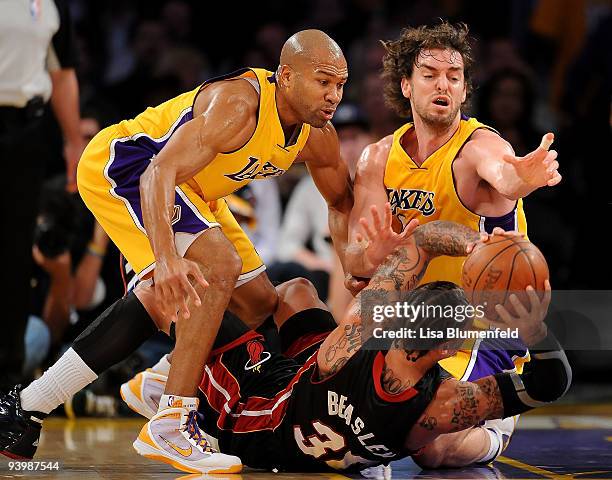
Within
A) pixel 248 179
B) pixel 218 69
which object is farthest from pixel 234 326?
pixel 218 69

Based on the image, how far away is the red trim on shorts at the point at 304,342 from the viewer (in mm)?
4357

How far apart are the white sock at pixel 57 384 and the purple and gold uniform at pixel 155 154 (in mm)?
429

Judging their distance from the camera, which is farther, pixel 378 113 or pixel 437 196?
pixel 378 113

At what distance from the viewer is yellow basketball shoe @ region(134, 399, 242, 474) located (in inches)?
152

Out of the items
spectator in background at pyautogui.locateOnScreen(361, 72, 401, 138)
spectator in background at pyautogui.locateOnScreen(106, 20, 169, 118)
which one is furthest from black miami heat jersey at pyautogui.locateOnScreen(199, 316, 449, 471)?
spectator in background at pyautogui.locateOnScreen(106, 20, 169, 118)

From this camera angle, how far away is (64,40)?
18.7ft

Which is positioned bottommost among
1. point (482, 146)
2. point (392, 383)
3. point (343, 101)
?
point (392, 383)

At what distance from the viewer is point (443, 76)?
455cm

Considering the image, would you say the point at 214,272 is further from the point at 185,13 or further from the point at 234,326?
the point at 185,13

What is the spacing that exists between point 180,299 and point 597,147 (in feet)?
14.1

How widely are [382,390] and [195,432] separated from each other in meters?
0.74

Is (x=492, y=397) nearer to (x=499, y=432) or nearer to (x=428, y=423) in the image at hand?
(x=428, y=423)

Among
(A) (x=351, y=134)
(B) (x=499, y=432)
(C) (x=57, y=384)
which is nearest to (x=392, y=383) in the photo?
(B) (x=499, y=432)

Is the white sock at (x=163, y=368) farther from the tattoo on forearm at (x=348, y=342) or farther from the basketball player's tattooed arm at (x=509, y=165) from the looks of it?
the basketball player's tattooed arm at (x=509, y=165)
